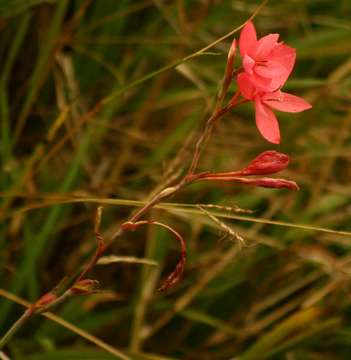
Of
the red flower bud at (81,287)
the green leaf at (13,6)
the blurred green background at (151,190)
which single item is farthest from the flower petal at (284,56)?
the green leaf at (13,6)

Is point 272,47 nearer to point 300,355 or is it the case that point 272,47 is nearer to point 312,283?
point 300,355

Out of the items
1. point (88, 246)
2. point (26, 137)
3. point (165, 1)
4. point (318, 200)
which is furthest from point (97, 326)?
point (165, 1)

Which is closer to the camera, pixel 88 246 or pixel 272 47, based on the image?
pixel 272 47

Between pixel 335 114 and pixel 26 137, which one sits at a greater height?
pixel 335 114

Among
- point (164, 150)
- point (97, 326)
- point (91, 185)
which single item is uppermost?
point (164, 150)

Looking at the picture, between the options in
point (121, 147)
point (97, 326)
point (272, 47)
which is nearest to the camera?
point (272, 47)

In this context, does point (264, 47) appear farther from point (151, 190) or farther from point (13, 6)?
point (151, 190)

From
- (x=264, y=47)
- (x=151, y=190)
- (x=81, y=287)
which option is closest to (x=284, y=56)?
(x=264, y=47)

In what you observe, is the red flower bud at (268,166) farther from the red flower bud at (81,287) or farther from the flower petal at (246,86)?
the red flower bud at (81,287)
